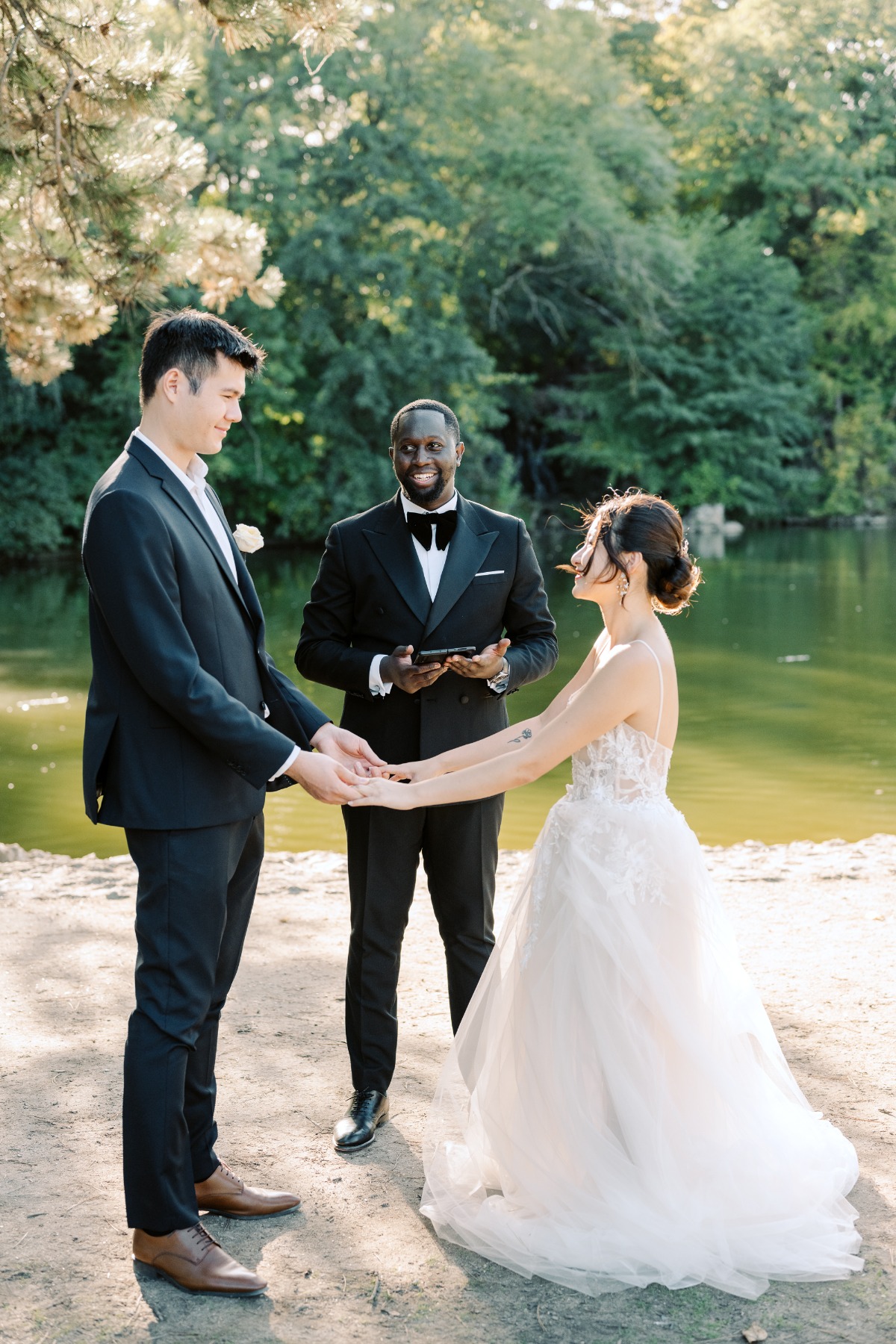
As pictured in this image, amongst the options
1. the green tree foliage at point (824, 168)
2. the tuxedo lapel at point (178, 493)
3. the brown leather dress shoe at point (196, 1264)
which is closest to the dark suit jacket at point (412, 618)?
the tuxedo lapel at point (178, 493)

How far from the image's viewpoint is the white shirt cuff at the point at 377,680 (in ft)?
12.5

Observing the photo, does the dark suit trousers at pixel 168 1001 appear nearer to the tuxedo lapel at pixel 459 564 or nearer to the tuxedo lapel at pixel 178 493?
the tuxedo lapel at pixel 178 493

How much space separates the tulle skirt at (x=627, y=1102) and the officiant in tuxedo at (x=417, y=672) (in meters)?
0.48

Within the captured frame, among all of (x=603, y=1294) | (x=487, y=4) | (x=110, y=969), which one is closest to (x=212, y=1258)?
(x=603, y=1294)

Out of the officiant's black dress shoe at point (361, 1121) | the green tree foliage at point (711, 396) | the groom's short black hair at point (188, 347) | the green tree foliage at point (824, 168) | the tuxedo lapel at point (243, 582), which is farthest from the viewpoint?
the green tree foliage at point (824, 168)

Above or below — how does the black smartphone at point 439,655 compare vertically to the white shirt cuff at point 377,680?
above

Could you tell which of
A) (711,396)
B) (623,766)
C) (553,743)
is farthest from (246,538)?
(711,396)

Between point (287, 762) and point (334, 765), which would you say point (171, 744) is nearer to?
point (287, 762)

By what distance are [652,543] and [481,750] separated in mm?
816

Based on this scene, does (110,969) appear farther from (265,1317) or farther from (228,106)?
(228,106)

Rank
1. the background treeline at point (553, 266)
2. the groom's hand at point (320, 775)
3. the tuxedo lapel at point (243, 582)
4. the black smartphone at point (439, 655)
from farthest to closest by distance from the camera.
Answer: the background treeline at point (553, 266) → the black smartphone at point (439, 655) → the tuxedo lapel at point (243, 582) → the groom's hand at point (320, 775)

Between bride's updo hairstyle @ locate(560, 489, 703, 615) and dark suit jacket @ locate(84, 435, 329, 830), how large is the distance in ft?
3.11

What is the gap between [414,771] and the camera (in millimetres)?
3707

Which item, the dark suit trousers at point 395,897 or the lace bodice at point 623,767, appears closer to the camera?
the lace bodice at point 623,767
